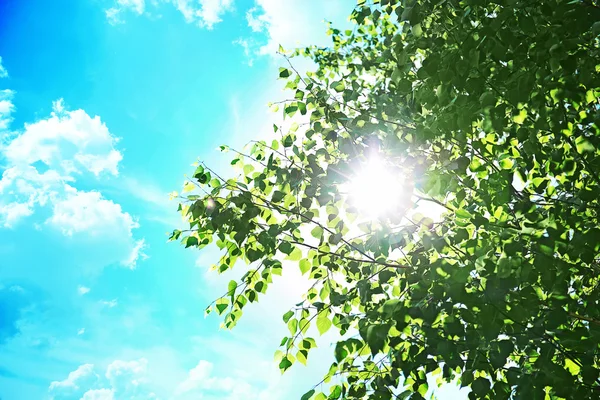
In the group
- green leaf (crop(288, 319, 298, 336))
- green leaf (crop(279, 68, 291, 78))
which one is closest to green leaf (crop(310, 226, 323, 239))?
green leaf (crop(288, 319, 298, 336))

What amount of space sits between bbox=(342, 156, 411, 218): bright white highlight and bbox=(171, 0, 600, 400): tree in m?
0.03

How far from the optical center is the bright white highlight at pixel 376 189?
345 centimetres

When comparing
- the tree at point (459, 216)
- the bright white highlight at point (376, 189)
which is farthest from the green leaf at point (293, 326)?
the bright white highlight at point (376, 189)

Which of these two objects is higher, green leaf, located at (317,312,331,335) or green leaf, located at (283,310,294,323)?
green leaf, located at (283,310,294,323)

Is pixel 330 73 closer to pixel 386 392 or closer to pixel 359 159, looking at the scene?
pixel 359 159

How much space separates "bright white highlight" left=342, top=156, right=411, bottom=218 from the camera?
3451mm

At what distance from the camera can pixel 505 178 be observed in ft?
9.80

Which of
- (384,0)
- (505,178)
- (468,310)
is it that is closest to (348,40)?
(384,0)

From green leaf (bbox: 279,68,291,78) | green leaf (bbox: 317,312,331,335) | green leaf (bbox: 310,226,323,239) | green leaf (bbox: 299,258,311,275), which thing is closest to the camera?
green leaf (bbox: 317,312,331,335)

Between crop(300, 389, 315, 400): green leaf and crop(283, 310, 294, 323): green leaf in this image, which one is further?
crop(283, 310, 294, 323): green leaf

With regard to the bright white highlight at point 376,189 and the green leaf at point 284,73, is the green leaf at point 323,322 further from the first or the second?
the green leaf at point 284,73

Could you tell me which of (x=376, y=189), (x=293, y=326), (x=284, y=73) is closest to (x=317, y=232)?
(x=376, y=189)

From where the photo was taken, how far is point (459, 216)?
296 centimetres

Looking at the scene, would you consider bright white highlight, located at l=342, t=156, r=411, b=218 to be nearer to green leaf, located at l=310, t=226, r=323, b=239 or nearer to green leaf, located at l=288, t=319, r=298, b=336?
green leaf, located at l=310, t=226, r=323, b=239
